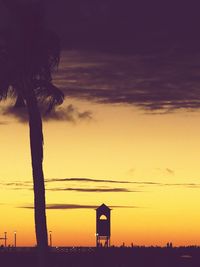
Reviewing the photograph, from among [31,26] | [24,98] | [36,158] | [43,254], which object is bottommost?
[43,254]

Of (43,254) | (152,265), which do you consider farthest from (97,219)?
(43,254)

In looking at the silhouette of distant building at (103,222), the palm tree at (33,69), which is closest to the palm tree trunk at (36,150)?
the palm tree at (33,69)

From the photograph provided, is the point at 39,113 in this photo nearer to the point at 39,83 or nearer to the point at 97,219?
the point at 39,83

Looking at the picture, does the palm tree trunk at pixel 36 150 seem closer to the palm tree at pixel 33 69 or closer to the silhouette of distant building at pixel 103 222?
the palm tree at pixel 33 69

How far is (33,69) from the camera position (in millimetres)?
39375

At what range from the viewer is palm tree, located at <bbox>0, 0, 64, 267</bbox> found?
3888 cm

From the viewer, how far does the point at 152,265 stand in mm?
54625

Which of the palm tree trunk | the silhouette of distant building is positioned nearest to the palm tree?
the palm tree trunk

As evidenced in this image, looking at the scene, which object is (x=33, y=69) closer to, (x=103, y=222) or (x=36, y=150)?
(x=36, y=150)

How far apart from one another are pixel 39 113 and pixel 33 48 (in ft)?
10.1

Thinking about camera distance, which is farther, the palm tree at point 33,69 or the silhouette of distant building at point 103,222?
the silhouette of distant building at point 103,222

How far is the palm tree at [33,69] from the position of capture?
38.9m

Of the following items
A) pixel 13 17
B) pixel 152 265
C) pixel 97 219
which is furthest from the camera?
pixel 97 219

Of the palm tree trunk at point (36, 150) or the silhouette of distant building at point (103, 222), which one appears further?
the silhouette of distant building at point (103, 222)
